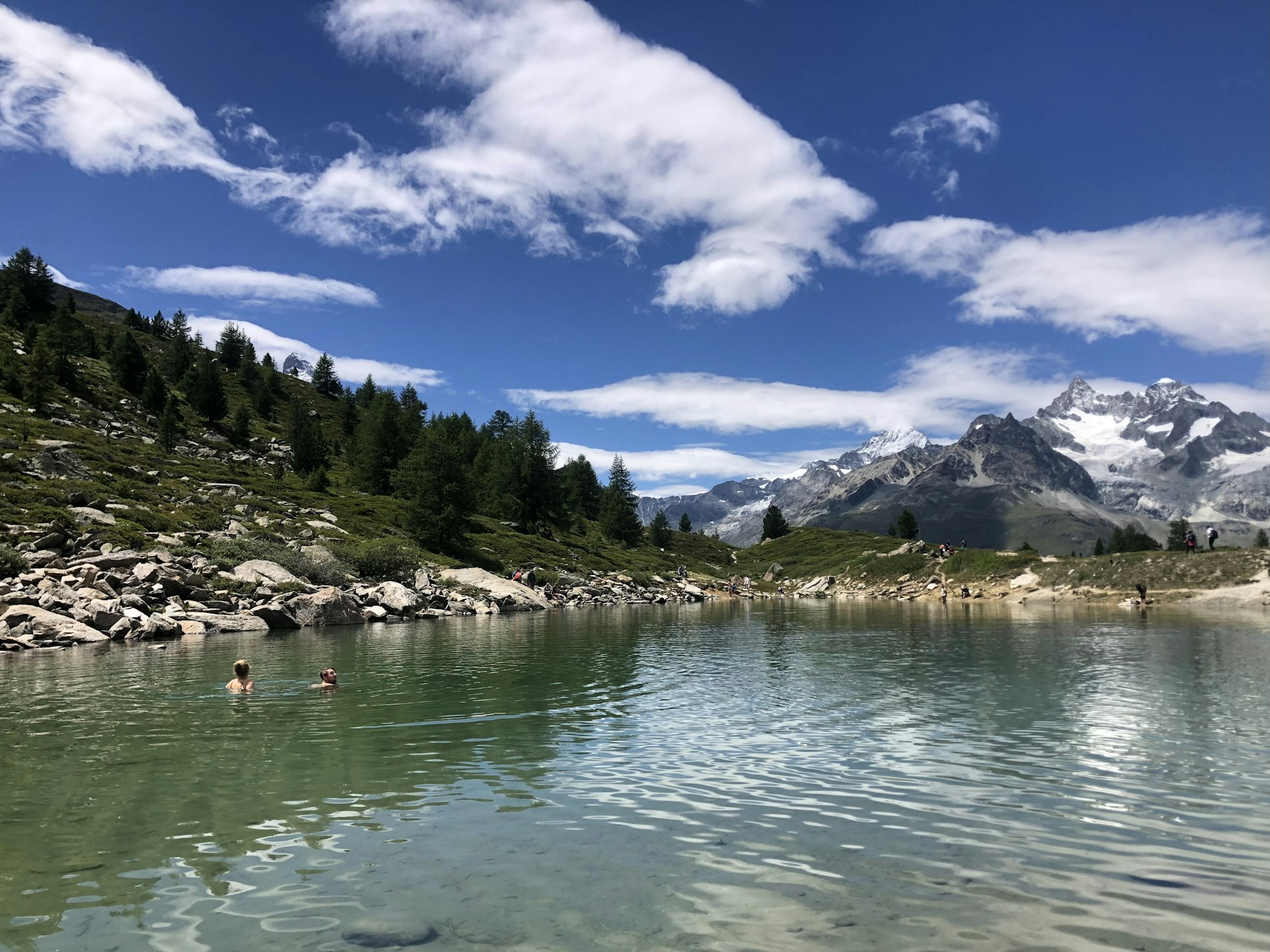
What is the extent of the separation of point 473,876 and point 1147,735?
17.2 meters

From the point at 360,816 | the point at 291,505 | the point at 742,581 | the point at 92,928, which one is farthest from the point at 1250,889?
the point at 742,581

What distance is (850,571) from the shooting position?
556ft

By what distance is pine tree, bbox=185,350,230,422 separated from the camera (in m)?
146

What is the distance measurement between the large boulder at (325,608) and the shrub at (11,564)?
1634 centimetres

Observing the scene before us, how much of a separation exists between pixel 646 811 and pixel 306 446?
133m

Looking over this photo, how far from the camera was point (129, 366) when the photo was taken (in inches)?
5610

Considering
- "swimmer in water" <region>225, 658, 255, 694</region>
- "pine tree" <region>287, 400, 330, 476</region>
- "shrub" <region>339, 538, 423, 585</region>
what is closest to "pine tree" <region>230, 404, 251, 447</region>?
"pine tree" <region>287, 400, 330, 476</region>

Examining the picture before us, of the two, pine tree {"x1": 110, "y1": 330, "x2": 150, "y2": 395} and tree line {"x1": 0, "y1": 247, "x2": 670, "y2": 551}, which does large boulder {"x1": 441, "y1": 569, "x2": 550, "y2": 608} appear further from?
pine tree {"x1": 110, "y1": 330, "x2": 150, "y2": 395}

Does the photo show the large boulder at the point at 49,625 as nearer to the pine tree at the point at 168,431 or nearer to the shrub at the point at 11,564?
the shrub at the point at 11,564

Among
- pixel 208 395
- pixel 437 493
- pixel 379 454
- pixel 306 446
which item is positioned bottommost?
pixel 437 493

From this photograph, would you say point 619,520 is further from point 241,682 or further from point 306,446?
point 241,682

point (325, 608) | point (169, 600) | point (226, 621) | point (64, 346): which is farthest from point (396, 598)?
point (64, 346)

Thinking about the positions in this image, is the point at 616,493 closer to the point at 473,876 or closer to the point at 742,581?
the point at 742,581

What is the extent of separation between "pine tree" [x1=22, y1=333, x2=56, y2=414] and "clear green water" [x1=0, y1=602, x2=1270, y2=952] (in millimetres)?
98311
